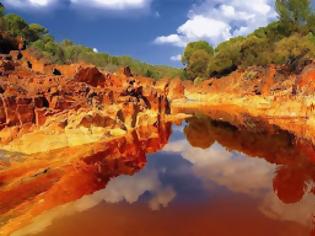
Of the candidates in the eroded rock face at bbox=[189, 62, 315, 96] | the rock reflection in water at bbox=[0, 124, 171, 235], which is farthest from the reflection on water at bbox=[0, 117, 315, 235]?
the eroded rock face at bbox=[189, 62, 315, 96]

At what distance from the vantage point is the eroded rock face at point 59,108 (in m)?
26.8

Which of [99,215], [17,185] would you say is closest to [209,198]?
[99,215]

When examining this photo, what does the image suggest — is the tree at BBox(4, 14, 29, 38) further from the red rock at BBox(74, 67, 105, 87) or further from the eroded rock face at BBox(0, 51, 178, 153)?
the red rock at BBox(74, 67, 105, 87)

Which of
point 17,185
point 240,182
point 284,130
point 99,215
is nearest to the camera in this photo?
point 99,215

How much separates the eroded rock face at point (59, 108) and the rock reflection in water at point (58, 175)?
64.0 inches

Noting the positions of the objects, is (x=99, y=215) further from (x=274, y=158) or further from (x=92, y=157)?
(x=274, y=158)

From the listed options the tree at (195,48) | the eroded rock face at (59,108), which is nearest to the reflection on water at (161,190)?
the eroded rock face at (59,108)

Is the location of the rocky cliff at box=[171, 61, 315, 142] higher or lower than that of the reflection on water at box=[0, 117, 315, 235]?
higher

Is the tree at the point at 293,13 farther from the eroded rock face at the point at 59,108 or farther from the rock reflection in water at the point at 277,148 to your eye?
the eroded rock face at the point at 59,108

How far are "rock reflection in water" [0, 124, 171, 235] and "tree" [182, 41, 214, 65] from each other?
7585 centimetres

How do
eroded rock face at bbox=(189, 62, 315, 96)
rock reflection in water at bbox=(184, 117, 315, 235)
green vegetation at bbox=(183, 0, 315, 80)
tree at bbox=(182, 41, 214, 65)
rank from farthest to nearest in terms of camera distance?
tree at bbox=(182, 41, 214, 65) → green vegetation at bbox=(183, 0, 315, 80) → eroded rock face at bbox=(189, 62, 315, 96) → rock reflection in water at bbox=(184, 117, 315, 235)

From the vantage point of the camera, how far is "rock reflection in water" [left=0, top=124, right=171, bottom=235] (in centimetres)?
1620

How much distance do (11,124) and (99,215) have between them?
14.0 metres

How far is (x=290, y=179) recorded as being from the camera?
20.6 m
